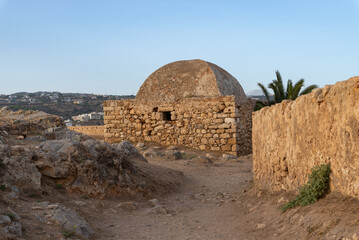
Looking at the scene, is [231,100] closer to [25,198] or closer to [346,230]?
[25,198]

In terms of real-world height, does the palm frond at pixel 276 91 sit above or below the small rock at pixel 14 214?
above

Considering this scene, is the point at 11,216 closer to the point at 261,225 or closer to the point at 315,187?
the point at 261,225

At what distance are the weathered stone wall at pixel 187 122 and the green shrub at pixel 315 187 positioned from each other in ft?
29.0

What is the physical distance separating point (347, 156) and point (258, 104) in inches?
507

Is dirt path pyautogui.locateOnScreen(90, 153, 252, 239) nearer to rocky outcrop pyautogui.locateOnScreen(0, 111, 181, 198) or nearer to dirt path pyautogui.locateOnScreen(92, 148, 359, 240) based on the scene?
dirt path pyautogui.locateOnScreen(92, 148, 359, 240)

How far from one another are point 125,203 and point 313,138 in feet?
9.98

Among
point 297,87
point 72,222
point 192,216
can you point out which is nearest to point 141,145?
point 192,216

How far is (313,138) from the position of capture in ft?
12.6

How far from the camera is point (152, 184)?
6762mm

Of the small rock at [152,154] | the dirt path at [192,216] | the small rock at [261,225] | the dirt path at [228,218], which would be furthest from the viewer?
the small rock at [152,154]

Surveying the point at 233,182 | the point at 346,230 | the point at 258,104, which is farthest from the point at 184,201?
the point at 258,104

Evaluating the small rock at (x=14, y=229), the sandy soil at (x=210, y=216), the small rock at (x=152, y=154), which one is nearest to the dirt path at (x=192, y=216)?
the sandy soil at (x=210, y=216)

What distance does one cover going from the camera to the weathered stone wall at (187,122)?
507 inches

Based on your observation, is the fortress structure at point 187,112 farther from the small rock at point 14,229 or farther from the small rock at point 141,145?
the small rock at point 14,229
